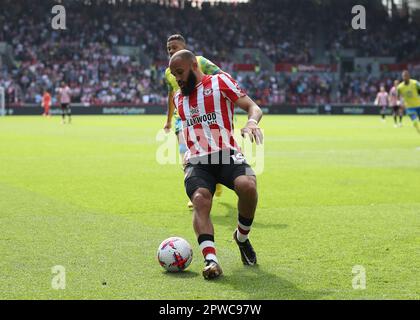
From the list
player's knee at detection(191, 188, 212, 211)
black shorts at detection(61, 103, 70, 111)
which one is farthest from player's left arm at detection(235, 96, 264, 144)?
black shorts at detection(61, 103, 70, 111)

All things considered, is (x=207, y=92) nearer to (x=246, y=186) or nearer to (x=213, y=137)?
(x=213, y=137)

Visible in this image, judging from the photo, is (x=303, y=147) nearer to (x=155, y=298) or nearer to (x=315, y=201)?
(x=315, y=201)

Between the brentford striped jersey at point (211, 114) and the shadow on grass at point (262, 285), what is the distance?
1237 millimetres

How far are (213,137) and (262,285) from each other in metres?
1.67

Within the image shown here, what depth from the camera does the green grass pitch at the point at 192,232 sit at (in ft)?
20.5

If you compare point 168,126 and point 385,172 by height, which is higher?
point 168,126

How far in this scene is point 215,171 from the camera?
7.25 m

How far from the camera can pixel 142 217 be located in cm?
1012

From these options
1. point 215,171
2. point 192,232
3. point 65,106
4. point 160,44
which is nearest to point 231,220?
point 192,232

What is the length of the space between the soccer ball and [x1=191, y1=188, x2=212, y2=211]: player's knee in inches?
16.1

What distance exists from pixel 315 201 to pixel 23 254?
5.57 meters

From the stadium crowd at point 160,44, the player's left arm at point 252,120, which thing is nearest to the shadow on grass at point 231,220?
the player's left arm at point 252,120

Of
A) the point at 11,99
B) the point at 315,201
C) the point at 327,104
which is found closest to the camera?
the point at 315,201

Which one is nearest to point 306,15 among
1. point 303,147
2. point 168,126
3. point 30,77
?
point 30,77
